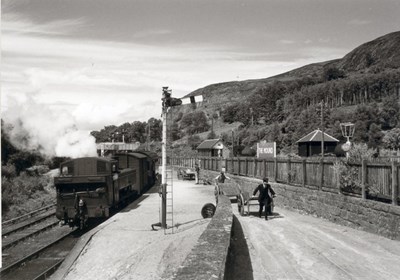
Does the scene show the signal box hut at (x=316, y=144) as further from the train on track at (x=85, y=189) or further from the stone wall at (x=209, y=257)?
the stone wall at (x=209, y=257)

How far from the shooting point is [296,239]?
1055cm

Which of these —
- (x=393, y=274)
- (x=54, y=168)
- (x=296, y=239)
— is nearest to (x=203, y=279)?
(x=393, y=274)

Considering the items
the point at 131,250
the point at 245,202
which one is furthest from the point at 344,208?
the point at 131,250

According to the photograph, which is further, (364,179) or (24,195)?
(24,195)

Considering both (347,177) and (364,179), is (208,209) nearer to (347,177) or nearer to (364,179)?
(347,177)

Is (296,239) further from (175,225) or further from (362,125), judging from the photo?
(362,125)

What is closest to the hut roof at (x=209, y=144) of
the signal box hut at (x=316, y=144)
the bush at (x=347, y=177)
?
the signal box hut at (x=316, y=144)

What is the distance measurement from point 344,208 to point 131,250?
676 centimetres

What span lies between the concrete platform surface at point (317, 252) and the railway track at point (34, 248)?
639cm

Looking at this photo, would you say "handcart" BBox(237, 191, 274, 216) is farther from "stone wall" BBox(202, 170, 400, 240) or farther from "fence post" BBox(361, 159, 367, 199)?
→ "fence post" BBox(361, 159, 367, 199)

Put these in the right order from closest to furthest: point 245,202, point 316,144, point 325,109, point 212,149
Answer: point 245,202 < point 316,144 < point 212,149 < point 325,109

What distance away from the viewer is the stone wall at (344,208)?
10.5 m

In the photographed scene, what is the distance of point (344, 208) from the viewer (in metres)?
12.9

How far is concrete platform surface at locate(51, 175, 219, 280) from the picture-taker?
32.6ft
